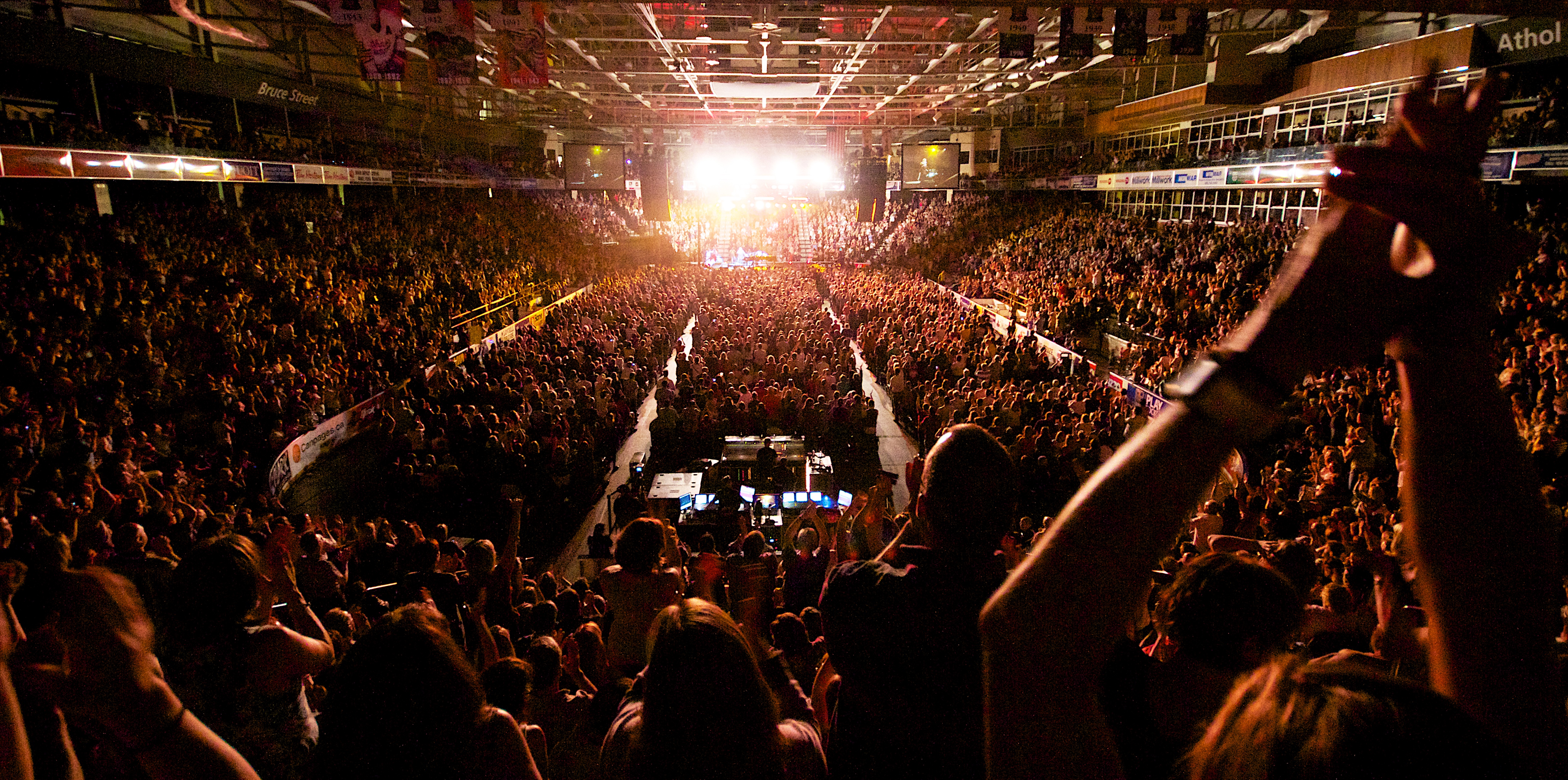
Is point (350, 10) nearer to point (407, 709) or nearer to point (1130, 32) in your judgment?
point (1130, 32)

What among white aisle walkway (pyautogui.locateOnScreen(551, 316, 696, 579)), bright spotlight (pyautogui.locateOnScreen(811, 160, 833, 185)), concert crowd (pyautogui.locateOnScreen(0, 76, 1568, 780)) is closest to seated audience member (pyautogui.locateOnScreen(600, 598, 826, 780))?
concert crowd (pyautogui.locateOnScreen(0, 76, 1568, 780))

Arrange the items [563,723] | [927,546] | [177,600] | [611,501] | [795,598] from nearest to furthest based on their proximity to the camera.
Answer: [927,546] < [177,600] < [563,723] < [795,598] < [611,501]

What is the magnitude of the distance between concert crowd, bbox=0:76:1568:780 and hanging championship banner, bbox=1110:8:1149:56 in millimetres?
5080

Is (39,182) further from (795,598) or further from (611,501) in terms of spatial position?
(795,598)

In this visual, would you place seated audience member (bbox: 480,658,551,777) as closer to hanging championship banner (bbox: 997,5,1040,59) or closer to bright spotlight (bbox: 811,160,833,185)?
hanging championship banner (bbox: 997,5,1040,59)

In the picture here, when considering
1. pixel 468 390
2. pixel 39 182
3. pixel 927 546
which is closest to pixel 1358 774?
pixel 927 546

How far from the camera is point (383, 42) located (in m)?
12.1

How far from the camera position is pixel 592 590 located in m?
5.45

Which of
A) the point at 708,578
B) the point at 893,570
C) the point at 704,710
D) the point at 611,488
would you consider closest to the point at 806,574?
the point at 708,578

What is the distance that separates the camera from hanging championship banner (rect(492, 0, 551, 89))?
13.2 metres

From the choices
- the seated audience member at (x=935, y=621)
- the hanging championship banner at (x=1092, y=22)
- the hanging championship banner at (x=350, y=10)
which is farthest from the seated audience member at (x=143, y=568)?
the hanging championship banner at (x=1092, y=22)

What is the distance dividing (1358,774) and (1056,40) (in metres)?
21.8

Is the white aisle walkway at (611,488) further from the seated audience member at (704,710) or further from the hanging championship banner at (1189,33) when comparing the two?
the hanging championship banner at (1189,33)

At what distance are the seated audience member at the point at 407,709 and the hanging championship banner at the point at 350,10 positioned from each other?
504 inches
